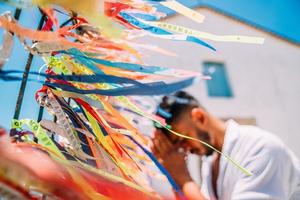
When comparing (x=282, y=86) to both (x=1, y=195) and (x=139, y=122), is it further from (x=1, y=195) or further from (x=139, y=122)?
(x=1, y=195)

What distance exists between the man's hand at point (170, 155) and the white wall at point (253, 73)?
289 cm

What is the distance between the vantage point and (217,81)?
14.4 feet

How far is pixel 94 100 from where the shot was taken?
0.55 metres

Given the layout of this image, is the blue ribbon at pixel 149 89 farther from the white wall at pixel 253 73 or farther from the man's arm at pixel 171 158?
the white wall at pixel 253 73

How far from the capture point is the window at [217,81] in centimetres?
425

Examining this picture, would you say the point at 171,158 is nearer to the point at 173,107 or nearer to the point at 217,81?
the point at 173,107

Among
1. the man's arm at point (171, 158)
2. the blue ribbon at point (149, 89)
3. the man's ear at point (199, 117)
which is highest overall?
the blue ribbon at point (149, 89)

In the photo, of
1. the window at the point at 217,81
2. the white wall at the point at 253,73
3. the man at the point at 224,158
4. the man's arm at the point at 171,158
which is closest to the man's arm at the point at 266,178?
the man at the point at 224,158

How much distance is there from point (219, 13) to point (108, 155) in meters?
4.90

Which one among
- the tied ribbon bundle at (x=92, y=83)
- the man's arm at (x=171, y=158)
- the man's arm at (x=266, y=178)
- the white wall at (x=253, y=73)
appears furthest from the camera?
the white wall at (x=253, y=73)

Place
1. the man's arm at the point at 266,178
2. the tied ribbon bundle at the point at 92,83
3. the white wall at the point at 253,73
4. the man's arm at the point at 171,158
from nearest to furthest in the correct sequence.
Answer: the tied ribbon bundle at the point at 92,83, the man's arm at the point at 266,178, the man's arm at the point at 171,158, the white wall at the point at 253,73

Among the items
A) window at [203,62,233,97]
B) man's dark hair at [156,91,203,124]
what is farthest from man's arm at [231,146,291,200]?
window at [203,62,233,97]

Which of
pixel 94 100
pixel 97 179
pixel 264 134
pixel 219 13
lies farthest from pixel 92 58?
pixel 219 13

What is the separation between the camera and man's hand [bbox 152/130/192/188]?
3.33ft
